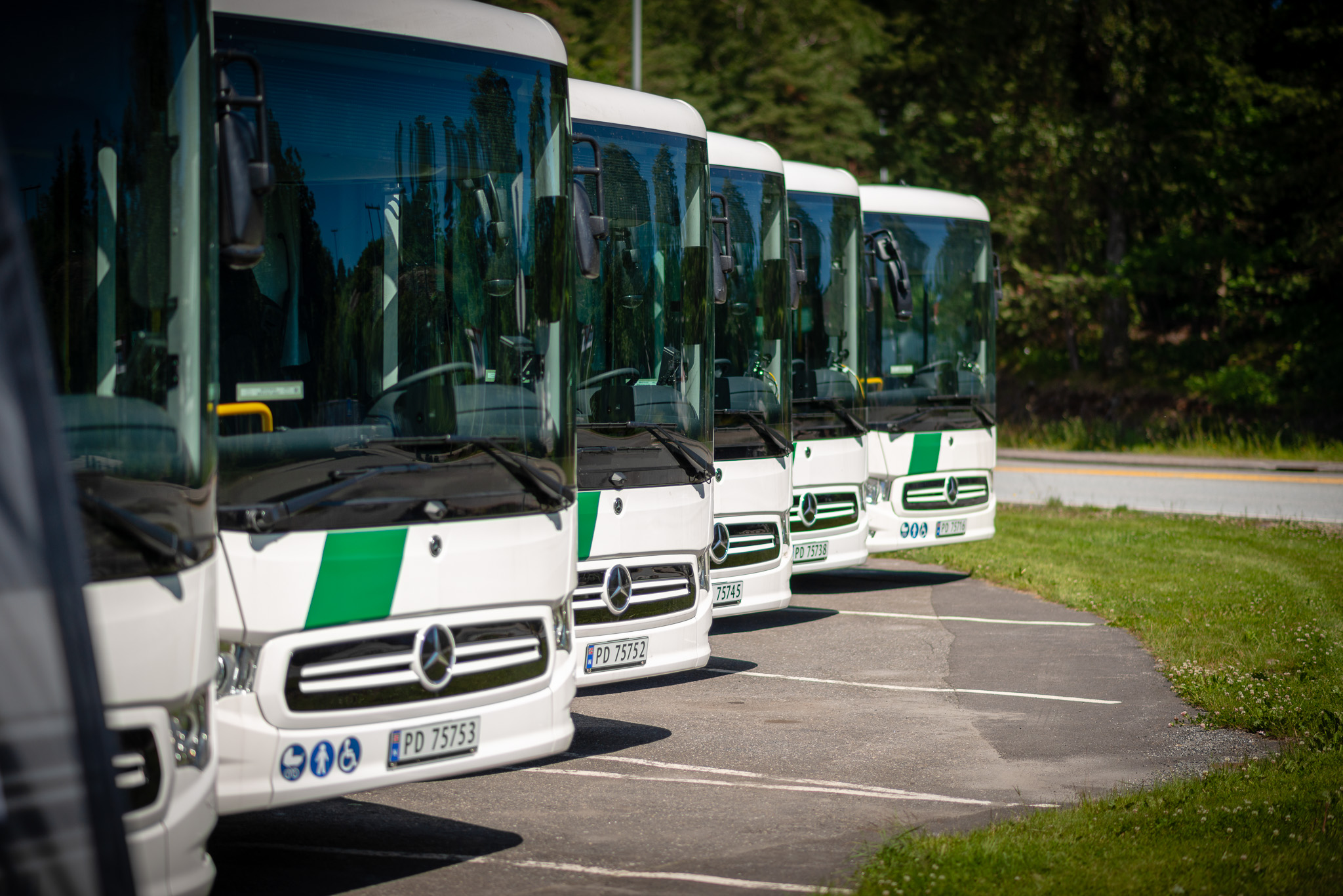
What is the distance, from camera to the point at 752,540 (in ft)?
31.9

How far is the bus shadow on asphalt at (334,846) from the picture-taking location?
18.0 ft

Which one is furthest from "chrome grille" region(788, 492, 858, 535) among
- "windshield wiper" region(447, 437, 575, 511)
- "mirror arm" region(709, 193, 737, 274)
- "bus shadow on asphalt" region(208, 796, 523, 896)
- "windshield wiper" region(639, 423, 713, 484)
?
"windshield wiper" region(447, 437, 575, 511)

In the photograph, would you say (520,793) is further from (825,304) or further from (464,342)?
(825,304)

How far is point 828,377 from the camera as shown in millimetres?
12062

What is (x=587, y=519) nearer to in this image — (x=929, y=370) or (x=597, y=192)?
(x=597, y=192)

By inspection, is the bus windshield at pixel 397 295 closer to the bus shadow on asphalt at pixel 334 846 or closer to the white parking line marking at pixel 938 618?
the bus shadow on asphalt at pixel 334 846

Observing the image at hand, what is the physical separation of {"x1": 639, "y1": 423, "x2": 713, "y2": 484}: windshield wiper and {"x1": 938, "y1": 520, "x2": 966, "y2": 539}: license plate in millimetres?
5881

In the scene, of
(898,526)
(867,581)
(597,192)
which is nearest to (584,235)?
(597,192)

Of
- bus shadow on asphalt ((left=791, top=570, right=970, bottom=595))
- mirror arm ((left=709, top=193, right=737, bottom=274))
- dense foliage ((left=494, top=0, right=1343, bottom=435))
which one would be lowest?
bus shadow on asphalt ((left=791, top=570, right=970, bottom=595))

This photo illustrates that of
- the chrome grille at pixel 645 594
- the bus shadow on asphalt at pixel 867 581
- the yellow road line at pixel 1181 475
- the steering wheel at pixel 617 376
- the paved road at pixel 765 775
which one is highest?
the steering wheel at pixel 617 376

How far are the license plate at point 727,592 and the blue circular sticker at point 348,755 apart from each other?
4.61 metres

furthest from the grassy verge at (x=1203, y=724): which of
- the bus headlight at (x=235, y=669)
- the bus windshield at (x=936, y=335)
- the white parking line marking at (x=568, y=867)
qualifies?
the bus headlight at (x=235, y=669)

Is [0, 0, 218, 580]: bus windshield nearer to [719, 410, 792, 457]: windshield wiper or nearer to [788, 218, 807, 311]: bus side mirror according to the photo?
[719, 410, 792, 457]: windshield wiper

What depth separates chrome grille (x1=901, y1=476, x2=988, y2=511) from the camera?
1344 centimetres
